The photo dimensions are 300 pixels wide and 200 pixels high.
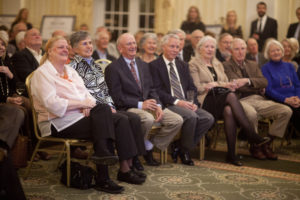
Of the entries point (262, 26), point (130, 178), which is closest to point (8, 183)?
point (130, 178)

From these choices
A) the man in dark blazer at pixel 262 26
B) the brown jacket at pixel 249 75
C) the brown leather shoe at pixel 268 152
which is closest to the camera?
the brown leather shoe at pixel 268 152

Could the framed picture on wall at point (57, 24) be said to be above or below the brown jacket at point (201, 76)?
above

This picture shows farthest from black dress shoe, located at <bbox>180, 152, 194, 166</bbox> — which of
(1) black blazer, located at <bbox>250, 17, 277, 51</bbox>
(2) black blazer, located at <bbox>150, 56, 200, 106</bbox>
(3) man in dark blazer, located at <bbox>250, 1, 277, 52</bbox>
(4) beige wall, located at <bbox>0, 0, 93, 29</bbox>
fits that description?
(4) beige wall, located at <bbox>0, 0, 93, 29</bbox>

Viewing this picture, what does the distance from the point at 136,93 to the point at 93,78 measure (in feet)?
1.68

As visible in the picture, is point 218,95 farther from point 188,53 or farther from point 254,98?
point 188,53

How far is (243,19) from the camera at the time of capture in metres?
9.48

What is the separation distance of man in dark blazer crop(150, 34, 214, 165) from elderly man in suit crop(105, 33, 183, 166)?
0.50 ft

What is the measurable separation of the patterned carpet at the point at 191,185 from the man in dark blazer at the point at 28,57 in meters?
1.02

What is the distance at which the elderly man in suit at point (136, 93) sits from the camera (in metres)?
4.11

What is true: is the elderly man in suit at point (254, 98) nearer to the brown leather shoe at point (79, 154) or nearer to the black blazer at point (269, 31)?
the brown leather shoe at point (79, 154)

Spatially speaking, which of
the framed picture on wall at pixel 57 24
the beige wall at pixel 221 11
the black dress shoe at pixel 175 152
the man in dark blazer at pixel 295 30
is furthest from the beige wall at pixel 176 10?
the black dress shoe at pixel 175 152

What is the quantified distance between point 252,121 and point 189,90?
2.51ft

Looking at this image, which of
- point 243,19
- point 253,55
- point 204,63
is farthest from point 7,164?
point 243,19

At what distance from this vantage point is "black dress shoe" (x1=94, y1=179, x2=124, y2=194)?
10.9ft
